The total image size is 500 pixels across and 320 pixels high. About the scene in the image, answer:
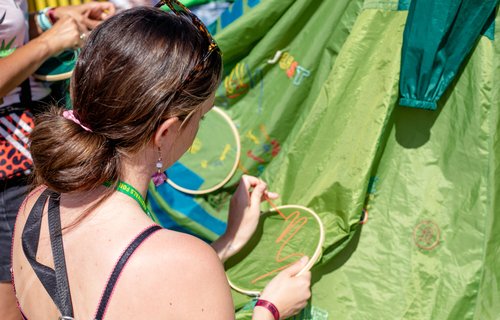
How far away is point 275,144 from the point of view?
237cm

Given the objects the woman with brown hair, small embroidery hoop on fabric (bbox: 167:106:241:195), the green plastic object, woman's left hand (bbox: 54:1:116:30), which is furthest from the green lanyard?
small embroidery hoop on fabric (bbox: 167:106:241:195)

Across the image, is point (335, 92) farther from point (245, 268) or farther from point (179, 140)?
point (179, 140)

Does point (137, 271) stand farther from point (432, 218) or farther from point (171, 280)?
point (432, 218)

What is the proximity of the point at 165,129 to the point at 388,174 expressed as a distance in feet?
3.43

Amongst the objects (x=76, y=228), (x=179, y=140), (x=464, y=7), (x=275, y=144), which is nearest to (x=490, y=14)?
(x=464, y=7)

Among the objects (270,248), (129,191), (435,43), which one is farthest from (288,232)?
(129,191)

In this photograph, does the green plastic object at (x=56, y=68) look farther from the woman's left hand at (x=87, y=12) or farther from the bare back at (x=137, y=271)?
the bare back at (x=137, y=271)

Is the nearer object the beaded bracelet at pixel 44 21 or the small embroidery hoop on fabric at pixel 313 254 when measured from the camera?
the small embroidery hoop on fabric at pixel 313 254

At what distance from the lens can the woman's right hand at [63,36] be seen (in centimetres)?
188

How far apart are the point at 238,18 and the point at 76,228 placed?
1408 mm

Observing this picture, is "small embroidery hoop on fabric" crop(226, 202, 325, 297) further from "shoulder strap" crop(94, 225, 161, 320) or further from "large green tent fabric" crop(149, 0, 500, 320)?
"shoulder strap" crop(94, 225, 161, 320)

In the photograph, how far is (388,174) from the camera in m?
1.96

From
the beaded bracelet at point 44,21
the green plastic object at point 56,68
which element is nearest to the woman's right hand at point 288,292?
the green plastic object at point 56,68

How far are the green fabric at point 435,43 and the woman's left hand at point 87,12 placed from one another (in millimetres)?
1087
